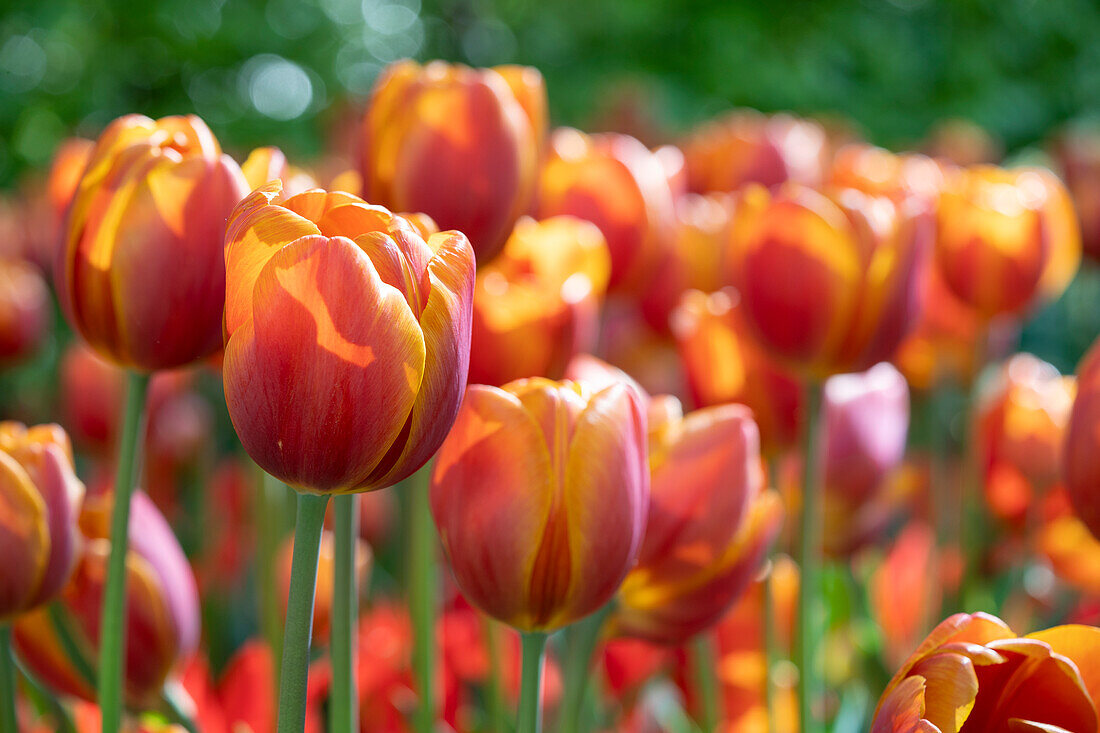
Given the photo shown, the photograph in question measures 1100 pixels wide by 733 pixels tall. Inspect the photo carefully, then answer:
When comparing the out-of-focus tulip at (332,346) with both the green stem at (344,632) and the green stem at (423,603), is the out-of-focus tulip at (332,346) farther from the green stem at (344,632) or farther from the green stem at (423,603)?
the green stem at (423,603)

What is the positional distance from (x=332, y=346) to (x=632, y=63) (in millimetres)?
2737

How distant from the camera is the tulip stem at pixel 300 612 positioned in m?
0.28

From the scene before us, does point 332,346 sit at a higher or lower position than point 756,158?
higher

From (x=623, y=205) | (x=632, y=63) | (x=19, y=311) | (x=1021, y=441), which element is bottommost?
(x=632, y=63)


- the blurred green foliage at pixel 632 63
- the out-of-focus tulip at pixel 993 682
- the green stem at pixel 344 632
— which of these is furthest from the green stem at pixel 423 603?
the blurred green foliage at pixel 632 63

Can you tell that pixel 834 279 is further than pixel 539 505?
Yes

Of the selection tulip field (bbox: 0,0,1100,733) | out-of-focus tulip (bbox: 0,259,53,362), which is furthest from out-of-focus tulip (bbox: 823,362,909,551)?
out-of-focus tulip (bbox: 0,259,53,362)

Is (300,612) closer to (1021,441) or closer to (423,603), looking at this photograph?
(423,603)

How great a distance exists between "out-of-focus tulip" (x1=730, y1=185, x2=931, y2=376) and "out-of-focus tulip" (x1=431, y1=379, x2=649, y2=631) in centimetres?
19

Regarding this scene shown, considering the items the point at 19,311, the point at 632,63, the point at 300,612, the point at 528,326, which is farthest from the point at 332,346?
the point at 632,63

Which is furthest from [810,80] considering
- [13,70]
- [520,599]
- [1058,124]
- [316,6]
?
[520,599]

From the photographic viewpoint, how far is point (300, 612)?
0.28m

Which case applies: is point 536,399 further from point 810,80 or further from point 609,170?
point 810,80

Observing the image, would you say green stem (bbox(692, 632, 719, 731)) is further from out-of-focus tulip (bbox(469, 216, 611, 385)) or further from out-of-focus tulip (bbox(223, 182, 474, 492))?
out-of-focus tulip (bbox(223, 182, 474, 492))
